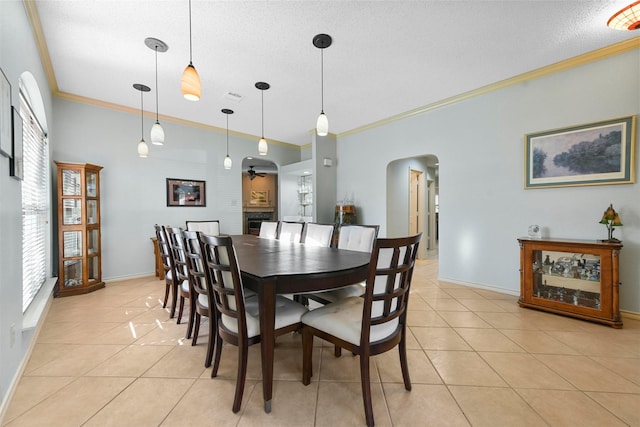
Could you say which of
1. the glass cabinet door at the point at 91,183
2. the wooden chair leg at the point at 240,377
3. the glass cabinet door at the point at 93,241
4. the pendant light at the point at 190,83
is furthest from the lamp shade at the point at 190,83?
the glass cabinet door at the point at 93,241

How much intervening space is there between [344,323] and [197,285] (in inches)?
47.1

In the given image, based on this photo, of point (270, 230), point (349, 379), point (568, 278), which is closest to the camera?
point (349, 379)

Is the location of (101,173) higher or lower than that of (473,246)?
higher

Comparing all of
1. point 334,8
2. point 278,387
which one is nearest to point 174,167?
point 334,8

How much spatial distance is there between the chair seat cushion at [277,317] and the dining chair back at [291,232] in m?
1.53

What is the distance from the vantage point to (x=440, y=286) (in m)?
3.85

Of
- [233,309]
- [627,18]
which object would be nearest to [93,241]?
[233,309]

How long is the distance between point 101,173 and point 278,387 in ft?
14.1

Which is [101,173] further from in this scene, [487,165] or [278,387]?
[487,165]

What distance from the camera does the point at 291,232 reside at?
3.43m

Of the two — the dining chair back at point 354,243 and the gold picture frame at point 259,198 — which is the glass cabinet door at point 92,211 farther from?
the gold picture frame at point 259,198

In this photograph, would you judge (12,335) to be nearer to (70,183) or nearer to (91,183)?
(70,183)

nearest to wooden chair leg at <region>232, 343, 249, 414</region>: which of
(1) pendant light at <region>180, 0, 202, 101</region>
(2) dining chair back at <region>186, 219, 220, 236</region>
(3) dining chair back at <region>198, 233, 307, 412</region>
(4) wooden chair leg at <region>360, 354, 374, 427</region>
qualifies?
(3) dining chair back at <region>198, 233, 307, 412</region>

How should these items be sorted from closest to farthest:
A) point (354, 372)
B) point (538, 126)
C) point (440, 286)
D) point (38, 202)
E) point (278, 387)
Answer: point (278, 387) < point (354, 372) < point (38, 202) < point (538, 126) < point (440, 286)
